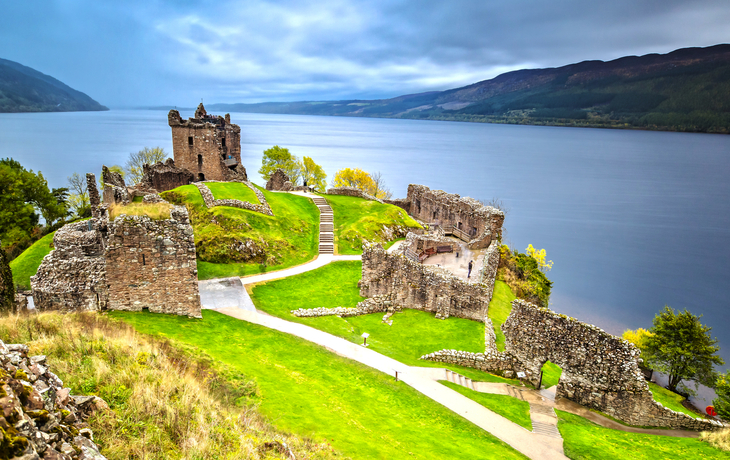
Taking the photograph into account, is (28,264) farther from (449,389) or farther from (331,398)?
(449,389)

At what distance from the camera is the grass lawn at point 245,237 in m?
28.1

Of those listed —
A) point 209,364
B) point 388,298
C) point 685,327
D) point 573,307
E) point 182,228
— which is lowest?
point 573,307

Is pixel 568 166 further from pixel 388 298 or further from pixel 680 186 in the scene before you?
pixel 388 298

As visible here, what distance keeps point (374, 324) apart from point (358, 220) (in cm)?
1727

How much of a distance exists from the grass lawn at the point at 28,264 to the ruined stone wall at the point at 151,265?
47.8ft

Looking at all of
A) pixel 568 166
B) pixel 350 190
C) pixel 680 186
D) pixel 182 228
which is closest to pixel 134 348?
pixel 182 228

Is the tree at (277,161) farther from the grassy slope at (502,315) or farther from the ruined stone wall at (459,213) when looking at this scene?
the grassy slope at (502,315)

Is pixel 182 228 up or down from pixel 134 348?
up

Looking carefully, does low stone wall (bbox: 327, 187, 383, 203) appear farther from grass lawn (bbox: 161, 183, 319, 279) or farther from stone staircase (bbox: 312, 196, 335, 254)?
grass lawn (bbox: 161, 183, 319, 279)

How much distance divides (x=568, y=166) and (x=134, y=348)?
522ft

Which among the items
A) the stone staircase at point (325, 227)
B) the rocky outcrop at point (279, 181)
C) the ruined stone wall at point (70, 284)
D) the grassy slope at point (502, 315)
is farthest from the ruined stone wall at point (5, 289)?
the rocky outcrop at point (279, 181)

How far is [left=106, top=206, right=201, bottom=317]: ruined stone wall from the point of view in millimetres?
17016

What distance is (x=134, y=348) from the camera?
10.7 metres

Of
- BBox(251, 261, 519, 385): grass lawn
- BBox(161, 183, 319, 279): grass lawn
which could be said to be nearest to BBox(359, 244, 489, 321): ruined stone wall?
BBox(251, 261, 519, 385): grass lawn
